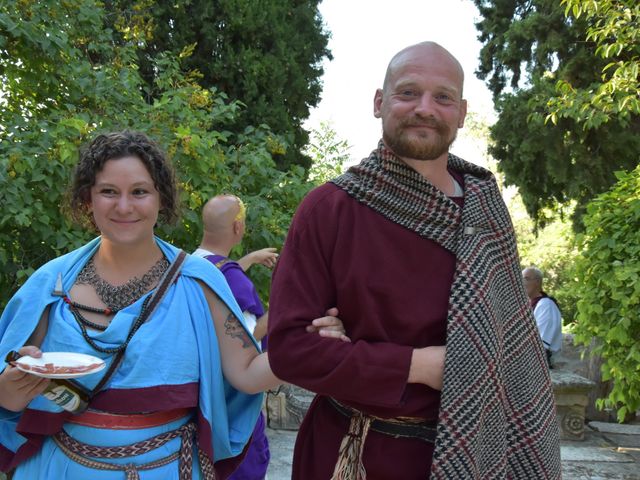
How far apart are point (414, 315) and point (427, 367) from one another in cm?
13

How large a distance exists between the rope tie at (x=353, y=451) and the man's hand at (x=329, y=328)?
0.83 feet

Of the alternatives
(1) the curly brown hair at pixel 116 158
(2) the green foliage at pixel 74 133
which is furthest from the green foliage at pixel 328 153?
(1) the curly brown hair at pixel 116 158

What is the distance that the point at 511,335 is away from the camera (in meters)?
1.89

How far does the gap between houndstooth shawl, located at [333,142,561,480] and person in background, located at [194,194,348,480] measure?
1422 mm

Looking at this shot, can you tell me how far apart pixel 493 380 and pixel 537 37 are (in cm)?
1139

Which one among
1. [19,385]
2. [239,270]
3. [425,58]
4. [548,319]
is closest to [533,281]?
[548,319]

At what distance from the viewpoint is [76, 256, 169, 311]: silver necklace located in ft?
7.34

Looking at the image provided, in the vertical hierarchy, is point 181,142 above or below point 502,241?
above

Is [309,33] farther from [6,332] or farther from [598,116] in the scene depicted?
[6,332]

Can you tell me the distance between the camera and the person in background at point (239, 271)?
3.44 meters

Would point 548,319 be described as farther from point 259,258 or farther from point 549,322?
point 259,258

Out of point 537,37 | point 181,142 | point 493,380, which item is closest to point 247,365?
point 493,380

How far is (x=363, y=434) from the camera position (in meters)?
1.84

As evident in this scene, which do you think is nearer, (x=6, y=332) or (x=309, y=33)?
(x=6, y=332)
